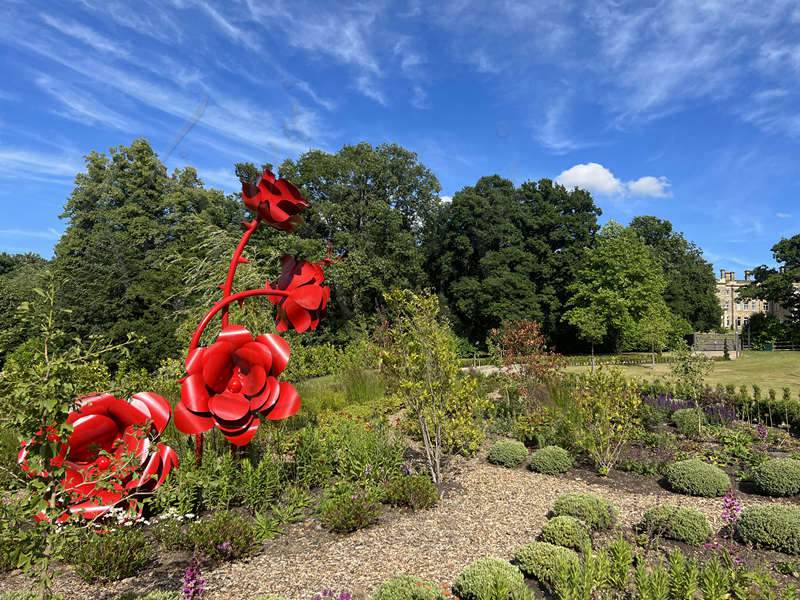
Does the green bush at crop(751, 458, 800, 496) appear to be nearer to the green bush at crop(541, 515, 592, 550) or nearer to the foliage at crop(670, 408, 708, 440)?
the foliage at crop(670, 408, 708, 440)

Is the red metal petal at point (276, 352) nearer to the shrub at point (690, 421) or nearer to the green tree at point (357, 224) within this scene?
the shrub at point (690, 421)

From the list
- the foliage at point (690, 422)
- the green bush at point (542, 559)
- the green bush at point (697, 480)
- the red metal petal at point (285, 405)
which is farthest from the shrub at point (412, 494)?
the foliage at point (690, 422)

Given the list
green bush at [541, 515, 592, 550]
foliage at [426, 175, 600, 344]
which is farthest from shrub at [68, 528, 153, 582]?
foliage at [426, 175, 600, 344]

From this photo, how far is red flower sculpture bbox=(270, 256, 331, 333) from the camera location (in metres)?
5.10

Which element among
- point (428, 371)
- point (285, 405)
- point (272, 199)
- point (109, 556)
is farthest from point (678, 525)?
point (272, 199)

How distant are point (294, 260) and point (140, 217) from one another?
25.0m

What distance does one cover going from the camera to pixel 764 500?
229 inches

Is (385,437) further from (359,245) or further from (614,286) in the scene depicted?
(614,286)

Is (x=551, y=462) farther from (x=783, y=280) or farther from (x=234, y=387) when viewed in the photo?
(x=783, y=280)

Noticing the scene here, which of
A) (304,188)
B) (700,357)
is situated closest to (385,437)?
(700,357)

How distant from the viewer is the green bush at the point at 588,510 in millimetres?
4740

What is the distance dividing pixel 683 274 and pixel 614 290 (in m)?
17.1

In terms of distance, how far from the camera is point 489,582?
3270mm

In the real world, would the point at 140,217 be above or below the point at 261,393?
above
